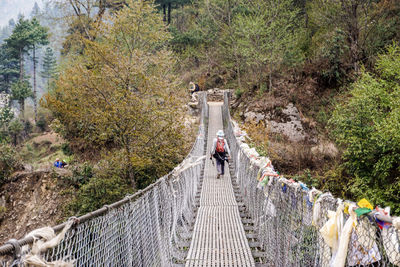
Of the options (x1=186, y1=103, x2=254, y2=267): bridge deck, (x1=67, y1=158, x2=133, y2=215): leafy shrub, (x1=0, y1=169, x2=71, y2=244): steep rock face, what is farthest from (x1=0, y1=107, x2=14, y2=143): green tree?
(x1=186, y1=103, x2=254, y2=267): bridge deck

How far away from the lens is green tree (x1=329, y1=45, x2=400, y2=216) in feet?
24.7

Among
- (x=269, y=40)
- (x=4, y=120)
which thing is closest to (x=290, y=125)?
(x=269, y=40)

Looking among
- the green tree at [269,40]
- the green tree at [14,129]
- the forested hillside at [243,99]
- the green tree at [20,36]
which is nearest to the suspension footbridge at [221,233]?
the forested hillside at [243,99]

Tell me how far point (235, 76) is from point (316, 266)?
21975 mm

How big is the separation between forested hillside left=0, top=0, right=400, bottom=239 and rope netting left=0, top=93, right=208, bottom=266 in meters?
4.93

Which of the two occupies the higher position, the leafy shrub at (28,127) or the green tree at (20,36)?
the green tree at (20,36)

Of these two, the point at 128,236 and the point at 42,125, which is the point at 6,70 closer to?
the point at 42,125

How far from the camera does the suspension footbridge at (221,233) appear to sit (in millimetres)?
1616

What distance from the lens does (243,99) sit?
17609 mm

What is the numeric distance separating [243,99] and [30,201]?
11958 millimetres

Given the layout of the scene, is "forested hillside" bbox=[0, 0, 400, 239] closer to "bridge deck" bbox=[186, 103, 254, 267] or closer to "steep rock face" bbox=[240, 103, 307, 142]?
"steep rock face" bbox=[240, 103, 307, 142]

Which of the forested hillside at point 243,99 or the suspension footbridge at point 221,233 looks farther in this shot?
the forested hillside at point 243,99

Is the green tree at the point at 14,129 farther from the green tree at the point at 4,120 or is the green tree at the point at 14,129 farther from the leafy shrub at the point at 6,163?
the leafy shrub at the point at 6,163

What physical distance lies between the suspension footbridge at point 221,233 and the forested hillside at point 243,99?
14.2 ft
